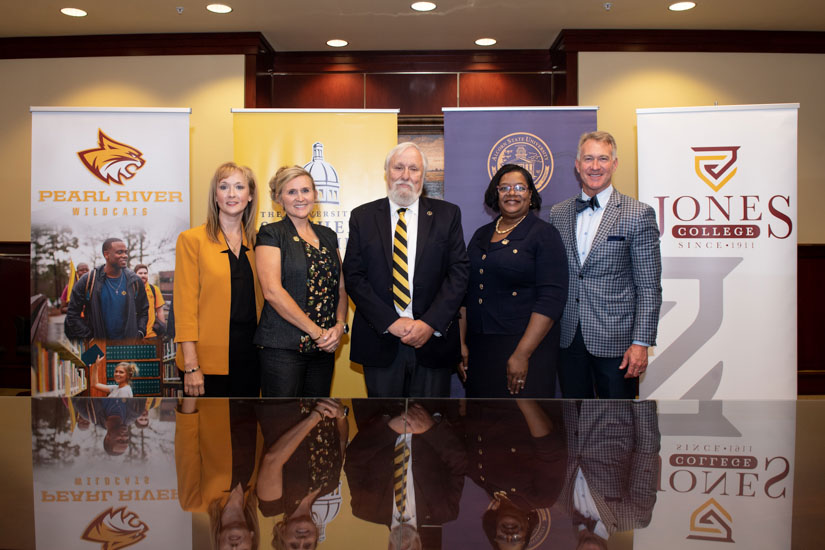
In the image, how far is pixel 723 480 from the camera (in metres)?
1.07

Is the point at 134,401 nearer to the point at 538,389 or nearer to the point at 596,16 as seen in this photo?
the point at 538,389

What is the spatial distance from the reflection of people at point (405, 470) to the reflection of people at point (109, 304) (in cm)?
314

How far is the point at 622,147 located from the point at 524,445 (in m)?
4.65

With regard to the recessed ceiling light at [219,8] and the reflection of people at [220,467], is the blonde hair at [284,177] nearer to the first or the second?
the reflection of people at [220,467]

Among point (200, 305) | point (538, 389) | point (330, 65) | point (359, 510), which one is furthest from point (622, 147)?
point (359, 510)

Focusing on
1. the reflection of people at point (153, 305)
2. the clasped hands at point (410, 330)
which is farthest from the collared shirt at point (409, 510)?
the reflection of people at point (153, 305)

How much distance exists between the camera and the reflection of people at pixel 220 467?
2.77ft

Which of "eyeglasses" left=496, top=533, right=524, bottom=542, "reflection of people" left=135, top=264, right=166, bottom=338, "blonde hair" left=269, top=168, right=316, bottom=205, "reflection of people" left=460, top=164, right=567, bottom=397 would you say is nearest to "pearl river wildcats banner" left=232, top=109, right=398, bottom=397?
"reflection of people" left=135, top=264, right=166, bottom=338

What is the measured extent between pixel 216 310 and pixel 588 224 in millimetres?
1779

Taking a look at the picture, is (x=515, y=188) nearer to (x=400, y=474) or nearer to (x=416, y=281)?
(x=416, y=281)

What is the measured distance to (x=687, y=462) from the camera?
1.16 m

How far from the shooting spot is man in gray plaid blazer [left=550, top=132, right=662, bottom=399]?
283cm

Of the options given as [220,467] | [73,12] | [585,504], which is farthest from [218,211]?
[73,12]

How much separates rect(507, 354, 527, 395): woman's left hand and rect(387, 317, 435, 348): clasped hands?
40cm
